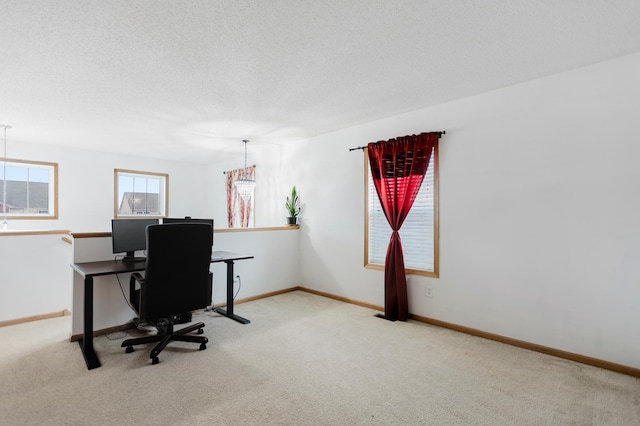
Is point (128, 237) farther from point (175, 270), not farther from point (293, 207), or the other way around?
point (293, 207)

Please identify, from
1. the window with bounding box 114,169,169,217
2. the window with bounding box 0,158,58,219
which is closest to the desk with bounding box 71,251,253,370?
the window with bounding box 0,158,58,219

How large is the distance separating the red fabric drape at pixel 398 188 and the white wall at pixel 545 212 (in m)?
0.17

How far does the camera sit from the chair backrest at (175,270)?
8.20ft

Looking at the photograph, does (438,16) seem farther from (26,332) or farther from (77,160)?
(77,160)

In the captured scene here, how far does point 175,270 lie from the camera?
8.53 feet

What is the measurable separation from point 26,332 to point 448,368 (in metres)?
4.00

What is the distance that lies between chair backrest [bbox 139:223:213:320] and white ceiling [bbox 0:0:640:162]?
136 centimetres

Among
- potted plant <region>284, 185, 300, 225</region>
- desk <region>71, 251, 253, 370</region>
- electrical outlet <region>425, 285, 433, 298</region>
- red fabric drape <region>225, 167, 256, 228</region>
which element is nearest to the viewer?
desk <region>71, 251, 253, 370</region>

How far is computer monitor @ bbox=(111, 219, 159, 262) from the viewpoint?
10.1 ft

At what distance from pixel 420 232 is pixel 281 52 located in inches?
93.6

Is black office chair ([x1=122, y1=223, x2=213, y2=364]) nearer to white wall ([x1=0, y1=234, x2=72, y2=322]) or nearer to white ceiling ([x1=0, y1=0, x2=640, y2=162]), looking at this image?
white ceiling ([x1=0, y1=0, x2=640, y2=162])

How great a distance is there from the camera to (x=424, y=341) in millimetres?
2998

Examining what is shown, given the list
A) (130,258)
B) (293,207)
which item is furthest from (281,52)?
(293,207)

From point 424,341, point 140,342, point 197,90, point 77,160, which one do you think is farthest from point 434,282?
point 77,160
